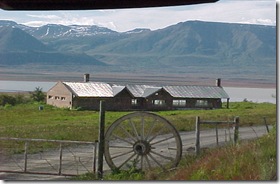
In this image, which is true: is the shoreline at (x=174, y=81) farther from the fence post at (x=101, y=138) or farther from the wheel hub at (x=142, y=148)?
the wheel hub at (x=142, y=148)

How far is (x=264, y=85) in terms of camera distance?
3.69 metres

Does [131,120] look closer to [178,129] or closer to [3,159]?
[178,129]

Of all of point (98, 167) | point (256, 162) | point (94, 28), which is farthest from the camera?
point (98, 167)

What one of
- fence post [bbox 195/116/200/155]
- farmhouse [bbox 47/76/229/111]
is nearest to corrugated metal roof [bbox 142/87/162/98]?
farmhouse [bbox 47/76/229/111]

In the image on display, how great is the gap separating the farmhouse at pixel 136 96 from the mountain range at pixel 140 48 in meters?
0.12

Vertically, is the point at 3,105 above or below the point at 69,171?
above

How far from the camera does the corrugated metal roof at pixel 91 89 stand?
386 cm

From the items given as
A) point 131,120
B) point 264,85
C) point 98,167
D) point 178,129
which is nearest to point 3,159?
point 98,167

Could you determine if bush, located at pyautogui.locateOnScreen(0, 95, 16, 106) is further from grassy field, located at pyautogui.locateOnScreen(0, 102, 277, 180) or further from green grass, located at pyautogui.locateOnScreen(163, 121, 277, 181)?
green grass, located at pyautogui.locateOnScreen(163, 121, 277, 181)

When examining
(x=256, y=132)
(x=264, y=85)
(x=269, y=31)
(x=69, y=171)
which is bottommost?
(x=69, y=171)

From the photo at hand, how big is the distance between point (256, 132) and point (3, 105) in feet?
5.72

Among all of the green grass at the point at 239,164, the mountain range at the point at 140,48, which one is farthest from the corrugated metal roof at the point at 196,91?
the green grass at the point at 239,164

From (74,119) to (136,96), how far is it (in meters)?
0.46

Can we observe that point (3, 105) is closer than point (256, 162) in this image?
No
